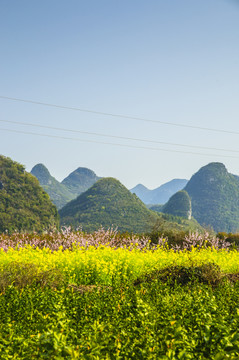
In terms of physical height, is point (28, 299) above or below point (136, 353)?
below

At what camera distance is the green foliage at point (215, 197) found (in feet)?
485

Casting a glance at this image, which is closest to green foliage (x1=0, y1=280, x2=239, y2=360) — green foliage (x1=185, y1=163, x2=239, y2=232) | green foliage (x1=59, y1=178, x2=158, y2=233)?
green foliage (x1=59, y1=178, x2=158, y2=233)

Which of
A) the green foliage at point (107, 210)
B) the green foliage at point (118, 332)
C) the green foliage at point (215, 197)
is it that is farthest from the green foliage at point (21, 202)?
the green foliage at point (215, 197)

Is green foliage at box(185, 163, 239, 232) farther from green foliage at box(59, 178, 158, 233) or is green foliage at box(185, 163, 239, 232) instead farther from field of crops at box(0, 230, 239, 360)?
field of crops at box(0, 230, 239, 360)

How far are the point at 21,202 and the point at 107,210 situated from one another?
35.2m

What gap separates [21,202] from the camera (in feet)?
227

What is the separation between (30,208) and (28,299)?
66.9 metres

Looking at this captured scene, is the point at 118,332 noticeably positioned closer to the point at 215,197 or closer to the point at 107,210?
the point at 107,210

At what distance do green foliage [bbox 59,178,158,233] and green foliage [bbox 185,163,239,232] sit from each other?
48907 millimetres

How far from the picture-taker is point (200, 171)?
A: 18562 cm

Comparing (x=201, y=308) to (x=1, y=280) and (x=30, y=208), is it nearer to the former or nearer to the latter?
(x=1, y=280)

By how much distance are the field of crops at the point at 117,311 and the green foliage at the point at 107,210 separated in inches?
2932

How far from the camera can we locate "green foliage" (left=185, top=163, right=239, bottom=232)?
148 meters

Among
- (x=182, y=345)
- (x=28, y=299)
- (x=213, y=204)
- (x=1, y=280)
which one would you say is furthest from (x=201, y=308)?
(x=213, y=204)
